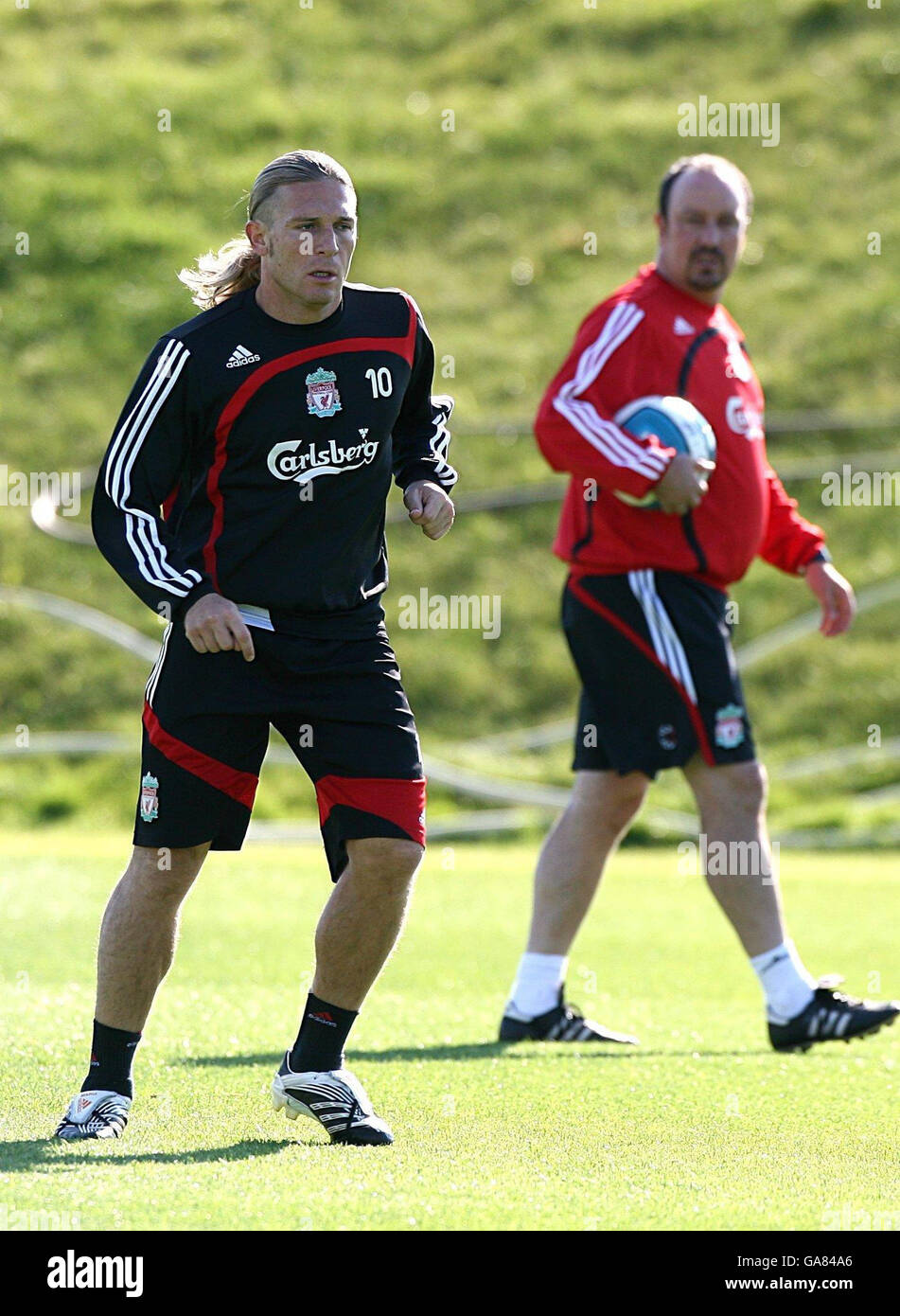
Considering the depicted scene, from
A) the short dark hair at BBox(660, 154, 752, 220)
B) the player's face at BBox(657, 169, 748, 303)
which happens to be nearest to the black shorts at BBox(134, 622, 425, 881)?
the player's face at BBox(657, 169, 748, 303)

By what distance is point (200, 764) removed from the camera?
4.47 m

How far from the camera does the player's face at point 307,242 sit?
4402 millimetres

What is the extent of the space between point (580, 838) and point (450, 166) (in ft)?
56.4

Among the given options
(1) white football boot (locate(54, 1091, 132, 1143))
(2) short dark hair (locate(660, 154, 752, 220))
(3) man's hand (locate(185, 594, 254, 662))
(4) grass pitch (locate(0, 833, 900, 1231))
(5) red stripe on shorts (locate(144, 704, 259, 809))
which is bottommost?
(4) grass pitch (locate(0, 833, 900, 1231))

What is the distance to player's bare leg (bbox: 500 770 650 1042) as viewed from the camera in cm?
607

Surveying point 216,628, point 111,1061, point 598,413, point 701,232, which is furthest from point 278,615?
point 701,232

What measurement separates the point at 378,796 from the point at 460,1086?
1.03m

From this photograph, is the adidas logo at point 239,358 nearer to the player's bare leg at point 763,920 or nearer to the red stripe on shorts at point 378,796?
the red stripe on shorts at point 378,796

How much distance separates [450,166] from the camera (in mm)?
22156

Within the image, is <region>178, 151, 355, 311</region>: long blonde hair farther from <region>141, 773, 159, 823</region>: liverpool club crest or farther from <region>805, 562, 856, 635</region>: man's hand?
<region>805, 562, 856, 635</region>: man's hand

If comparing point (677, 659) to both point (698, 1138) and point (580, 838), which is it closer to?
point (580, 838)

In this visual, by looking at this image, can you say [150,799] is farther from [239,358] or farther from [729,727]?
[729,727]

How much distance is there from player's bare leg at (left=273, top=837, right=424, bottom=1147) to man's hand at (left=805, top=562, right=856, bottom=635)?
2.45 m

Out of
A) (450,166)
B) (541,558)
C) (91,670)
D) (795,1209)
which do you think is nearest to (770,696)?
(541,558)
